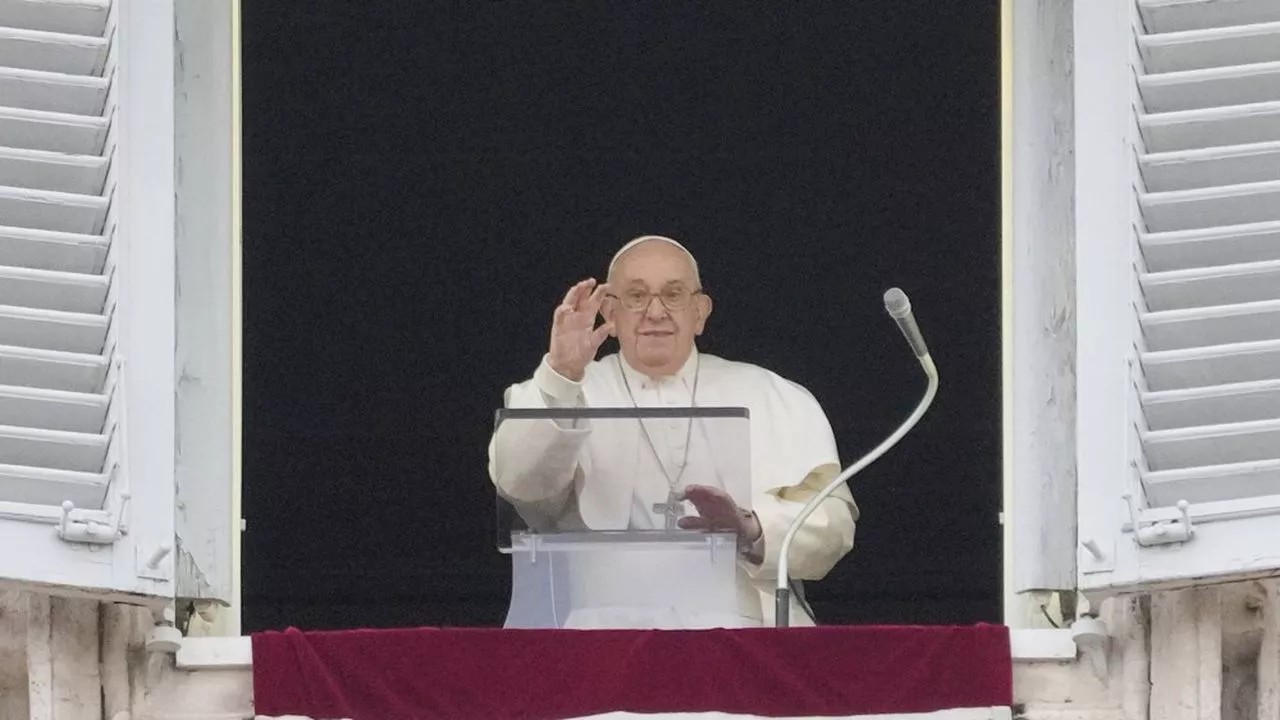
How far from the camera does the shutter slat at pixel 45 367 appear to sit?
16.3 ft

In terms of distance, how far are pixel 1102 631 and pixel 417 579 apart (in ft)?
6.60

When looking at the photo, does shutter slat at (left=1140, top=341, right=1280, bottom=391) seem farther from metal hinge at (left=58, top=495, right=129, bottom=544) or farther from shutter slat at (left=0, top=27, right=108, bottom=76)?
shutter slat at (left=0, top=27, right=108, bottom=76)

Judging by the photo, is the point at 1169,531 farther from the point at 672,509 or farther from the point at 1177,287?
the point at 672,509

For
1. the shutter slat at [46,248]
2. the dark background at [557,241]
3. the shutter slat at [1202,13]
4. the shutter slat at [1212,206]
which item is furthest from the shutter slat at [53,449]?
the shutter slat at [1202,13]

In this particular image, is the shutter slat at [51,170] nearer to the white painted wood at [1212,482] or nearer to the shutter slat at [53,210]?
the shutter slat at [53,210]

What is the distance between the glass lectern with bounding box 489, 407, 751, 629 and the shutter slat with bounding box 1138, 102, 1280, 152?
750mm

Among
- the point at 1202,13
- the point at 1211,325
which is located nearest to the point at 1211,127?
the point at 1202,13

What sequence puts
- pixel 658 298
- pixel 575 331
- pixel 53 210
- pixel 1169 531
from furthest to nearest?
pixel 658 298 → pixel 575 331 → pixel 53 210 → pixel 1169 531

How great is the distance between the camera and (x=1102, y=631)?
16.6ft

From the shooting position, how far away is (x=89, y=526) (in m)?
4.81

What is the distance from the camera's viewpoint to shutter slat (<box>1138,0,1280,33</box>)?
511 centimetres

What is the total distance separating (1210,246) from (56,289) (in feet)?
5.63

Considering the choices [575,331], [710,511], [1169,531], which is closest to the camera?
[1169,531]

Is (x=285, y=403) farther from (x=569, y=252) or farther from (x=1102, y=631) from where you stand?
(x=1102, y=631)
